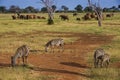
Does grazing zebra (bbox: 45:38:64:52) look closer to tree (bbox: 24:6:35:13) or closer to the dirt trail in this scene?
the dirt trail

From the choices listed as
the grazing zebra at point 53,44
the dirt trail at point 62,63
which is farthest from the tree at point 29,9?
the dirt trail at point 62,63

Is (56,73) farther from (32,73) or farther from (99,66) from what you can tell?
(99,66)

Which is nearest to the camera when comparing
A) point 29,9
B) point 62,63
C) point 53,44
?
point 62,63

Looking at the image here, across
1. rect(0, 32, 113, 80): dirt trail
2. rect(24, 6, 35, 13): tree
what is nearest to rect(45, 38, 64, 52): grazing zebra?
rect(0, 32, 113, 80): dirt trail

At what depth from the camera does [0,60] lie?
20109 mm

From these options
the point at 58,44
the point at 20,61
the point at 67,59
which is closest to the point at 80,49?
the point at 58,44

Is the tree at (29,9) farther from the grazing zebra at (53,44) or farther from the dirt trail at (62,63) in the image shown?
the dirt trail at (62,63)

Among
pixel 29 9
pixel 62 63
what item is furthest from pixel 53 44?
pixel 29 9

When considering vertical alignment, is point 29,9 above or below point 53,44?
below

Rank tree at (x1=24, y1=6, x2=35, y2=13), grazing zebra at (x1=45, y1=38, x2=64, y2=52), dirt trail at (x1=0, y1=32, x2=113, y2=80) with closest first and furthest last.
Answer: dirt trail at (x1=0, y1=32, x2=113, y2=80)
grazing zebra at (x1=45, y1=38, x2=64, y2=52)
tree at (x1=24, y1=6, x2=35, y2=13)

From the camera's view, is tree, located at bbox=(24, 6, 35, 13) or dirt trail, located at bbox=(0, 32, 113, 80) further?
tree, located at bbox=(24, 6, 35, 13)

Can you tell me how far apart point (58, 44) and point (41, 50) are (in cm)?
113

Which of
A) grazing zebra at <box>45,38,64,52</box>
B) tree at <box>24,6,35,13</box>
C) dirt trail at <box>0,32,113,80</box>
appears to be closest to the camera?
dirt trail at <box>0,32,113,80</box>

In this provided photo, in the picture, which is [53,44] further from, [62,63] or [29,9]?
[29,9]
